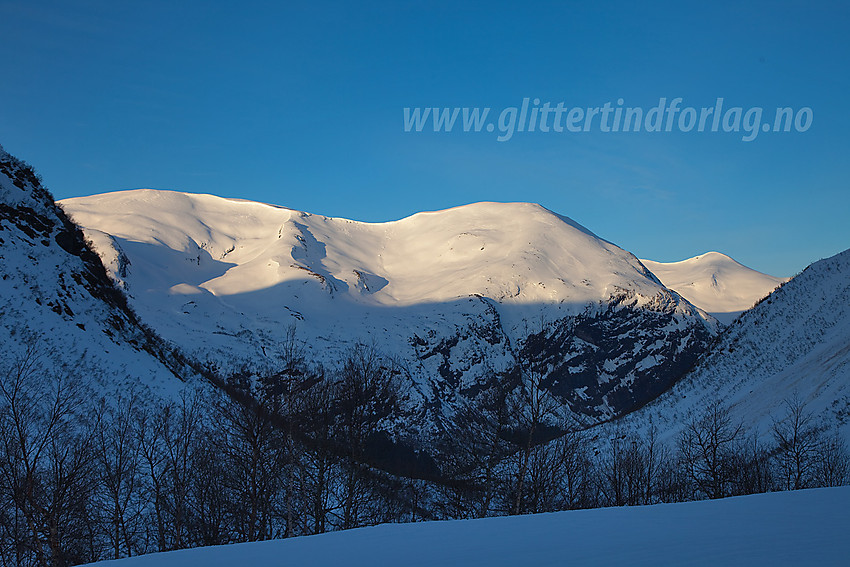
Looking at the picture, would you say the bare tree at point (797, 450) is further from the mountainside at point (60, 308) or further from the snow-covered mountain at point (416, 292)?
the snow-covered mountain at point (416, 292)

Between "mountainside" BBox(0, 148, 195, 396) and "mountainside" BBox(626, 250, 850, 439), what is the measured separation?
130 ft

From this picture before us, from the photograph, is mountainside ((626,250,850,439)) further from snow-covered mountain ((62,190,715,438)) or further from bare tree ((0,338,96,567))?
bare tree ((0,338,96,567))

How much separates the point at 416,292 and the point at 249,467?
11310cm

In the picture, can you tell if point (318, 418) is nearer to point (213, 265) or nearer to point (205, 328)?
point (205, 328)

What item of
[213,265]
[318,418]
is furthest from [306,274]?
[318,418]

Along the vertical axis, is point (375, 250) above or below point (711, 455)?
above

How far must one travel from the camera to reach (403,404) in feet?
305

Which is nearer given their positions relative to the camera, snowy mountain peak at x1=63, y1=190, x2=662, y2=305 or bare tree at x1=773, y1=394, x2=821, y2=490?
bare tree at x1=773, y1=394, x2=821, y2=490

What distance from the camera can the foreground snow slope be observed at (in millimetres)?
8133

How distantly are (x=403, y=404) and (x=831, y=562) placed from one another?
3458 inches

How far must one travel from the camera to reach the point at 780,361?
45.8m

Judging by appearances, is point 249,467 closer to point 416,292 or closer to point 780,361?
point 780,361

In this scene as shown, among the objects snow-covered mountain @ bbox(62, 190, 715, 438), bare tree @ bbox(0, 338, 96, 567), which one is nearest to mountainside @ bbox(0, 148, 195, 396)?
bare tree @ bbox(0, 338, 96, 567)

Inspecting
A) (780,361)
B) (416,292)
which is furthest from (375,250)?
(780,361)
